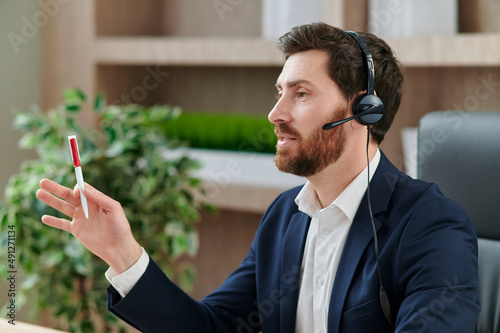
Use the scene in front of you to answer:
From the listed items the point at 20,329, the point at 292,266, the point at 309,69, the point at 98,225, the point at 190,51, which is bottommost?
the point at 20,329

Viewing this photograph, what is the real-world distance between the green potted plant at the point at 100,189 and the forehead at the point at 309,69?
1.07m

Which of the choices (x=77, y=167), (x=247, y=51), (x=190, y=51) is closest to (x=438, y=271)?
(x=77, y=167)

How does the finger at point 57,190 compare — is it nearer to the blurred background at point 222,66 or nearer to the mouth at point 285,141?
the mouth at point 285,141

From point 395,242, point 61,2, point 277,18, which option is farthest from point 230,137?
point 395,242

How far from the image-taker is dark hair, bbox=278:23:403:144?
112cm

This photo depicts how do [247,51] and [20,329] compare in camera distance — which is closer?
[20,329]

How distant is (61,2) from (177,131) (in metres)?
0.74

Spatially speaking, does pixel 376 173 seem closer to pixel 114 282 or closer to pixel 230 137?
pixel 114 282

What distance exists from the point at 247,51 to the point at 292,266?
3.96 ft

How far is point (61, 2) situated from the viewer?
258cm

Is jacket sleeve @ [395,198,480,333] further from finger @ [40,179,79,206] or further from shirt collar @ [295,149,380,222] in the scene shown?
finger @ [40,179,79,206]

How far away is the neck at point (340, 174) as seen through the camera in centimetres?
114

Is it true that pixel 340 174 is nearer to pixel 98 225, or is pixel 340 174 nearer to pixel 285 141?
pixel 285 141

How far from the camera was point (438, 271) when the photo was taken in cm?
96
